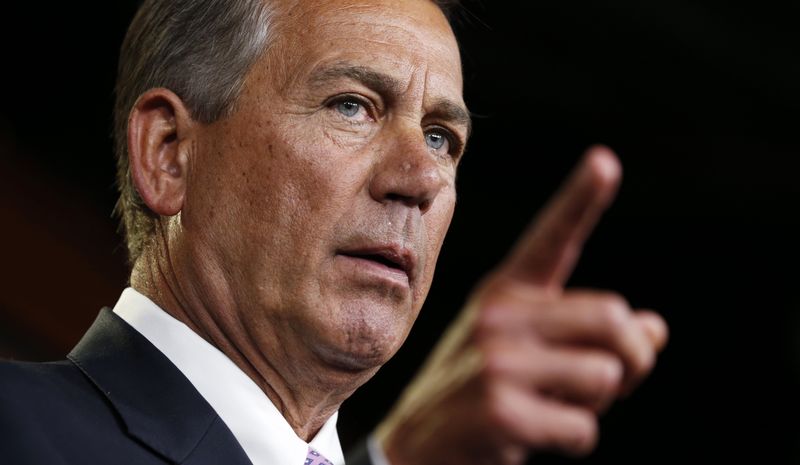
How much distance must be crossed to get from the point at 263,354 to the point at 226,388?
100 millimetres

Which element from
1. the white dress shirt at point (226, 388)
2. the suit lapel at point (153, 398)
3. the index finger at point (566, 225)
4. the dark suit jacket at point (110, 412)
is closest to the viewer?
the index finger at point (566, 225)

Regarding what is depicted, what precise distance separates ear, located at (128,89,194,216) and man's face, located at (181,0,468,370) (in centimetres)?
4

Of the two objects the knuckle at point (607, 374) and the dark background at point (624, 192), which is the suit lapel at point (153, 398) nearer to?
the knuckle at point (607, 374)

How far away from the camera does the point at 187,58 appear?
2.12 m

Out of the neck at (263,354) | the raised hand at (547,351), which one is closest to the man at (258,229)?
the neck at (263,354)

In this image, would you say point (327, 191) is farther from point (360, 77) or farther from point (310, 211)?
point (360, 77)

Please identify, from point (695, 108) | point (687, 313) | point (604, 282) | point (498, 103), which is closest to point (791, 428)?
point (687, 313)

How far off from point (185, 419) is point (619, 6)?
2252 mm

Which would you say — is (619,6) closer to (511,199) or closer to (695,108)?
(695,108)

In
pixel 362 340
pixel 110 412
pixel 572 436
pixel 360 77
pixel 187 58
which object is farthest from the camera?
pixel 187 58

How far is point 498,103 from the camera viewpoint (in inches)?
148

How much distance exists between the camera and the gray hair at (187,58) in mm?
2053

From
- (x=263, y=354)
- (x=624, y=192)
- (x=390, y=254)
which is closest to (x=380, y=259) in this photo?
(x=390, y=254)

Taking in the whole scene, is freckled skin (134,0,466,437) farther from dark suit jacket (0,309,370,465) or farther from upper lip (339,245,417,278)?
dark suit jacket (0,309,370,465)
